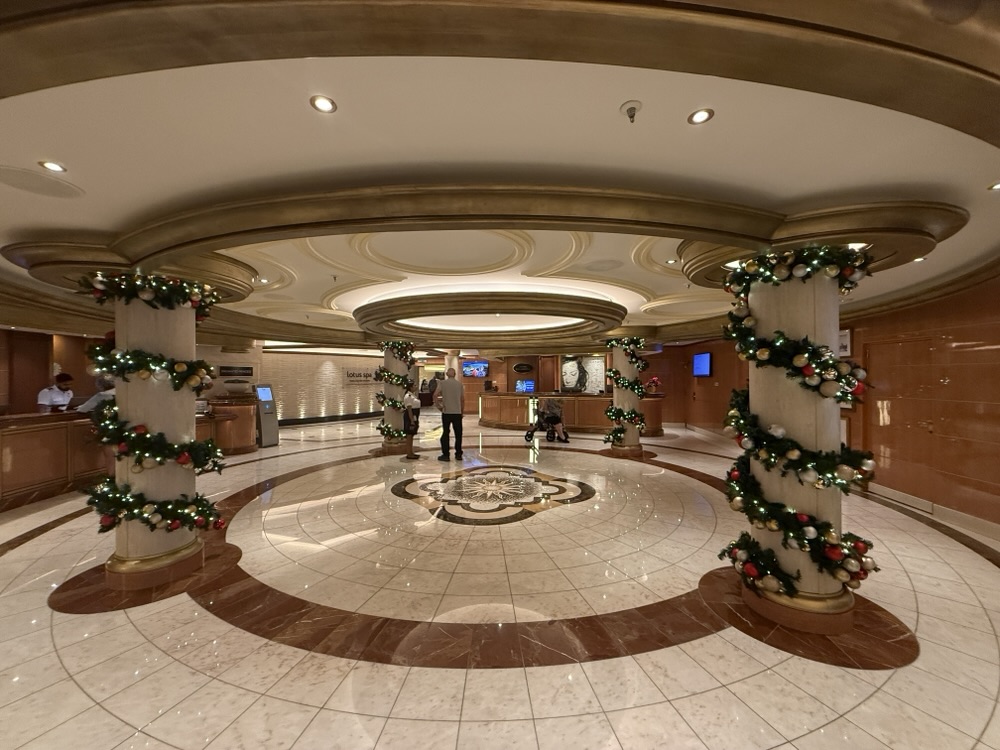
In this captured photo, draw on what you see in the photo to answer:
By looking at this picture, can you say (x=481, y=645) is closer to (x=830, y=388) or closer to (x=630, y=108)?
(x=830, y=388)

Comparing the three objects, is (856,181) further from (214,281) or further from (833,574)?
(214,281)

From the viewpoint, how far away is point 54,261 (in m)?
3.21

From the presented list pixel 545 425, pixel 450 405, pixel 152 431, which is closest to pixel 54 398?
pixel 152 431

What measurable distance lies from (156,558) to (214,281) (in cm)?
256

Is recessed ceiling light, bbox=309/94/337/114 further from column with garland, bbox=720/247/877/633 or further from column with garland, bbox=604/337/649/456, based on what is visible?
column with garland, bbox=604/337/649/456

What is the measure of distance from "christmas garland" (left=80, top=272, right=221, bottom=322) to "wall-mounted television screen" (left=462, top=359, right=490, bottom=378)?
53.6ft

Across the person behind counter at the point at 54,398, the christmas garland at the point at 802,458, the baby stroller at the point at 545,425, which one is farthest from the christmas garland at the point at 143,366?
the baby stroller at the point at 545,425

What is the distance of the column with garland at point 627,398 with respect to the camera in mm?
9195

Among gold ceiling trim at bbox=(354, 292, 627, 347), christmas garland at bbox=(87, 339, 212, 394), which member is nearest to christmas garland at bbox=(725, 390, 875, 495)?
gold ceiling trim at bbox=(354, 292, 627, 347)

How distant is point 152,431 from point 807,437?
537 cm

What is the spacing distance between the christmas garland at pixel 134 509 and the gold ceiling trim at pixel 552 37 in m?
3.26

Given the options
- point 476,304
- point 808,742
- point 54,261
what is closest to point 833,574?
point 808,742

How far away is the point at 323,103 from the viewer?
171 centimetres

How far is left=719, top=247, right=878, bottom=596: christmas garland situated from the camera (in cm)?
272
